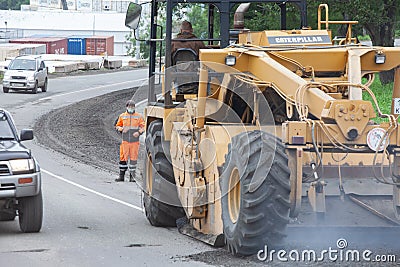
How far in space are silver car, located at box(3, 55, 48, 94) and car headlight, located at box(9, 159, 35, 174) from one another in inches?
1368

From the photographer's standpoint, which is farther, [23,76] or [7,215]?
[23,76]

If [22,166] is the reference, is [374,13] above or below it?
above

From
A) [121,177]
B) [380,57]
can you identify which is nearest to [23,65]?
[121,177]

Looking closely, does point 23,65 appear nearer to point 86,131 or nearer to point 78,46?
point 86,131

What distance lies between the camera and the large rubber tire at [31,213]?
1264 centimetres

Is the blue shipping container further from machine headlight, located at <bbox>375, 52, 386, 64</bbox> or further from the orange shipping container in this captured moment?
machine headlight, located at <bbox>375, 52, 386, 64</bbox>

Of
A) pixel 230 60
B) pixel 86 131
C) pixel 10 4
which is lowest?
pixel 86 131

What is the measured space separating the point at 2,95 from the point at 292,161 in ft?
122

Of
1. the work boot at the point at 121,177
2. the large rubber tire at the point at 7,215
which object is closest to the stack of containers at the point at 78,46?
the work boot at the point at 121,177

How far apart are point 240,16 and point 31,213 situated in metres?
4.09

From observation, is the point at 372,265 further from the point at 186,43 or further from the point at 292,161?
the point at 186,43

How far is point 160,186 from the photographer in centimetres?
1342

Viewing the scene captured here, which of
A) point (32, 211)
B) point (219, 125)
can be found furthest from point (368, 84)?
point (32, 211)

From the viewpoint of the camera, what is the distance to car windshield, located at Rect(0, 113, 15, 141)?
1374 centimetres
